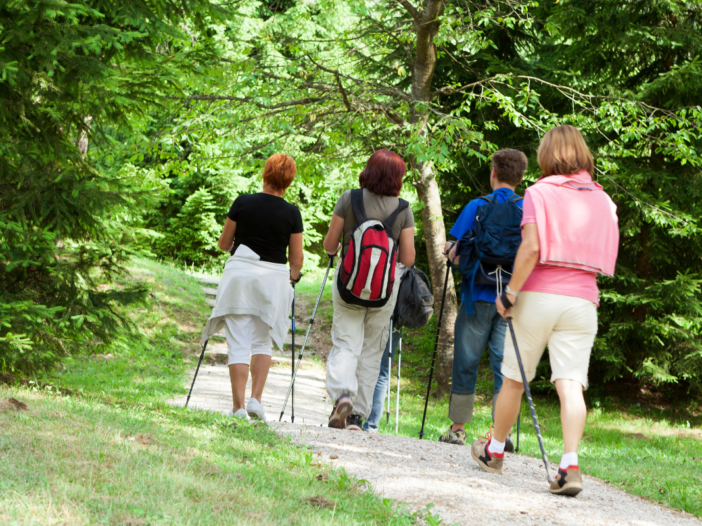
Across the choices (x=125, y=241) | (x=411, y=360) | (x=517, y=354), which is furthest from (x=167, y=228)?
(x=517, y=354)

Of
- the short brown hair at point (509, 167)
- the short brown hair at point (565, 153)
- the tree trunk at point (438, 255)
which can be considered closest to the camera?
the short brown hair at point (565, 153)

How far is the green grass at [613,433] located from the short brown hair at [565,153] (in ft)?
8.25

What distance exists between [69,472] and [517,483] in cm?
245

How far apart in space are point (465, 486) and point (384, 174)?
2.34 m

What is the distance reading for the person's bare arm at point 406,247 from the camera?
4.84 metres

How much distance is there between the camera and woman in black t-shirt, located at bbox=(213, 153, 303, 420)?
15.7 feet

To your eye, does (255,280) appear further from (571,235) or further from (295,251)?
(571,235)

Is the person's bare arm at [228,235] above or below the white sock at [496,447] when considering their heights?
above

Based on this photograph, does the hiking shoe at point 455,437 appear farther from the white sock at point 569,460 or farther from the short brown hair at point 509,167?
the short brown hair at point 509,167

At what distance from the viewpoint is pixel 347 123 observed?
941 cm

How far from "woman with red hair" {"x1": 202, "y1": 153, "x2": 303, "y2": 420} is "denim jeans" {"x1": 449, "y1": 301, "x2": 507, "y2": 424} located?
4.55 ft

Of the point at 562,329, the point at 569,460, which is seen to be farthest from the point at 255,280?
the point at 569,460

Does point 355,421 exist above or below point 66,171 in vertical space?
below

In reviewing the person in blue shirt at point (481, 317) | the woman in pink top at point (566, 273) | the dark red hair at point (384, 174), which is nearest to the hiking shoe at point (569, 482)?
the woman in pink top at point (566, 273)
